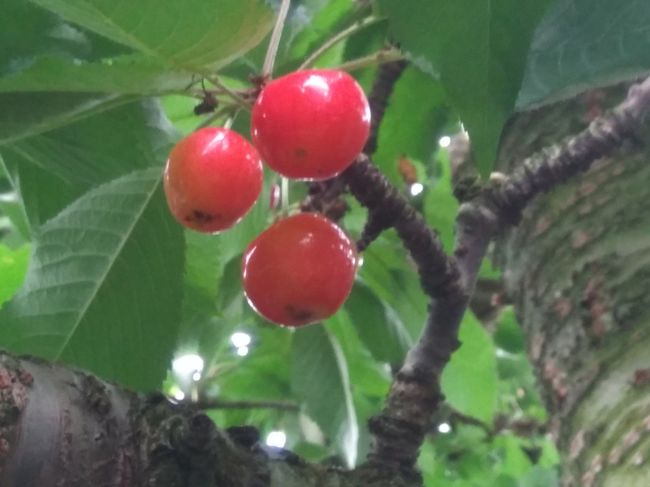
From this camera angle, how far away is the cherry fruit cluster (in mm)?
719

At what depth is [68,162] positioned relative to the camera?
3.08 feet

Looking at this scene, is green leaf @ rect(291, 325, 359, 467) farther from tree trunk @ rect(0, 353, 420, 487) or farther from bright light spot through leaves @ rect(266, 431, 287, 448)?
tree trunk @ rect(0, 353, 420, 487)

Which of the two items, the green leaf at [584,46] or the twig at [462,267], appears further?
the twig at [462,267]

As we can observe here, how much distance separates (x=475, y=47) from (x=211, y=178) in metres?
0.23

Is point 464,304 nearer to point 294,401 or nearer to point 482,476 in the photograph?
point 294,401

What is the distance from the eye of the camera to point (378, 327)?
56.1 inches

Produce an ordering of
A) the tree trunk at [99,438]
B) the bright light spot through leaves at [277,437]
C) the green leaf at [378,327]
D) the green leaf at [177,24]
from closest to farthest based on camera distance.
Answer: the tree trunk at [99,438] < the green leaf at [177,24] < the green leaf at [378,327] < the bright light spot through leaves at [277,437]

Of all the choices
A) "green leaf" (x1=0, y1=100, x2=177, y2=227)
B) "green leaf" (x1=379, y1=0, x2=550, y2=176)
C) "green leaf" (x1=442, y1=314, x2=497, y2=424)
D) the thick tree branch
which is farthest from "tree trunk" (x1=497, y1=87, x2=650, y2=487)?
"green leaf" (x1=0, y1=100, x2=177, y2=227)

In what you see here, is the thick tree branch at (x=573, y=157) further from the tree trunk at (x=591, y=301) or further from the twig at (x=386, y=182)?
the twig at (x=386, y=182)

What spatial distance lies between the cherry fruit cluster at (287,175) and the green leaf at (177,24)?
0.05 meters

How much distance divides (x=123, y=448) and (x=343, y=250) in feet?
1.02

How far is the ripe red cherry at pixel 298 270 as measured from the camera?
82 centimetres

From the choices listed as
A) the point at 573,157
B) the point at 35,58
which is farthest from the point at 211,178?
the point at 573,157

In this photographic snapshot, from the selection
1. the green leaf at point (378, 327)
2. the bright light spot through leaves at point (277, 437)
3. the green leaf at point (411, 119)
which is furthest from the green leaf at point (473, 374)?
the bright light spot through leaves at point (277, 437)
